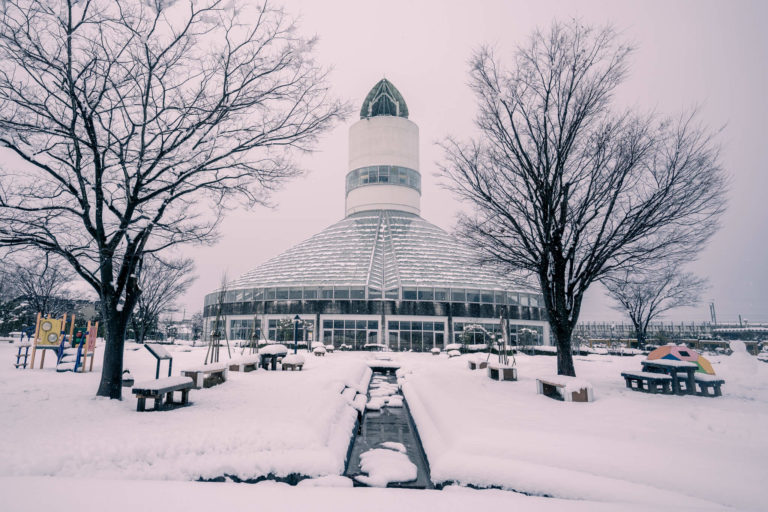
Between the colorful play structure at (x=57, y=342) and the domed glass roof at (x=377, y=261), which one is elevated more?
the domed glass roof at (x=377, y=261)

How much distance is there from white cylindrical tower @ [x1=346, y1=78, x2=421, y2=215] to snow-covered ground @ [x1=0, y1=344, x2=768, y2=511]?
38.0 meters

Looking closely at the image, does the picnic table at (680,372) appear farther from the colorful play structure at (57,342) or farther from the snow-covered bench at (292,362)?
the colorful play structure at (57,342)

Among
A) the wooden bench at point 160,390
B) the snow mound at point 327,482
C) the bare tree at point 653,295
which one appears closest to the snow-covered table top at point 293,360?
the wooden bench at point 160,390

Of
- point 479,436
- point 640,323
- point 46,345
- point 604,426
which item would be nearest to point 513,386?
point 604,426

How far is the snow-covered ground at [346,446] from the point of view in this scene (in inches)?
173

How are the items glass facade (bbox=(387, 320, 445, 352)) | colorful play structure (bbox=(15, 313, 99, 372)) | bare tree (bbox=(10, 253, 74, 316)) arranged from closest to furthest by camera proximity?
colorful play structure (bbox=(15, 313, 99, 372))
bare tree (bbox=(10, 253, 74, 316))
glass facade (bbox=(387, 320, 445, 352))

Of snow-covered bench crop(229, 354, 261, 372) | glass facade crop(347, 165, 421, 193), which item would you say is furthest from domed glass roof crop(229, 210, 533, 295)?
snow-covered bench crop(229, 354, 261, 372)

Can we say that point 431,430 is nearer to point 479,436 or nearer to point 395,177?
point 479,436

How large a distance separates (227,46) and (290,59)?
1.54m

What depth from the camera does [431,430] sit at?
788cm

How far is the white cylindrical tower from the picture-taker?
4616 cm

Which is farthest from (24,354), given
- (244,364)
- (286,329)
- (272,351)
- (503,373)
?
(503,373)

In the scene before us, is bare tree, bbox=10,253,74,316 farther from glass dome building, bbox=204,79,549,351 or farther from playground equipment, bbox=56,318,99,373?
playground equipment, bbox=56,318,99,373

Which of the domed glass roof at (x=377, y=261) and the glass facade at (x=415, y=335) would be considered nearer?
the glass facade at (x=415, y=335)
